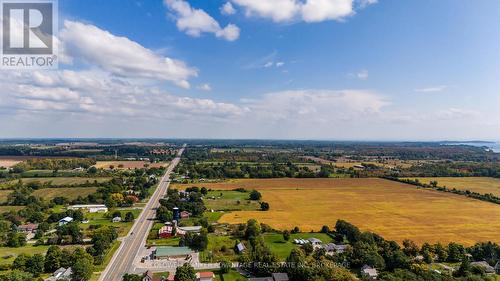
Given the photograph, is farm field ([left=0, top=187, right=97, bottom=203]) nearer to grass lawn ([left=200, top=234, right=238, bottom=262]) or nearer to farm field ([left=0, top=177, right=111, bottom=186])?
farm field ([left=0, top=177, right=111, bottom=186])

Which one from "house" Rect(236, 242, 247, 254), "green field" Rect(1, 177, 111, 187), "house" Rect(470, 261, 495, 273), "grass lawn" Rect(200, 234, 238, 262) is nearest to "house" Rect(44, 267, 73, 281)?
"grass lawn" Rect(200, 234, 238, 262)

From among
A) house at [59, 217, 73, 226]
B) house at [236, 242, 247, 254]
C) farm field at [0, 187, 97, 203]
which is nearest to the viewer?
house at [236, 242, 247, 254]

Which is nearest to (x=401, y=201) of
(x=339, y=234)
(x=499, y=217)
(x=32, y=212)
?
(x=499, y=217)

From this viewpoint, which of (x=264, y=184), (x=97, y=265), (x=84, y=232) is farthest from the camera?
(x=264, y=184)

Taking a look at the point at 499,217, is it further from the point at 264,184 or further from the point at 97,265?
the point at 97,265

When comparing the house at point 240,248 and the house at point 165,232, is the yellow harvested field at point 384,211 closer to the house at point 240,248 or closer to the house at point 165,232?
the house at point 165,232

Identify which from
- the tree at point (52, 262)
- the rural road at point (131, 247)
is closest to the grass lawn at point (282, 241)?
the rural road at point (131, 247)

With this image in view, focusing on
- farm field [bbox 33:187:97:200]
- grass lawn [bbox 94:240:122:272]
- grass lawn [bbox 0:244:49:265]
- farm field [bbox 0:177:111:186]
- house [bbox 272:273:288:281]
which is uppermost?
farm field [bbox 0:177:111:186]
